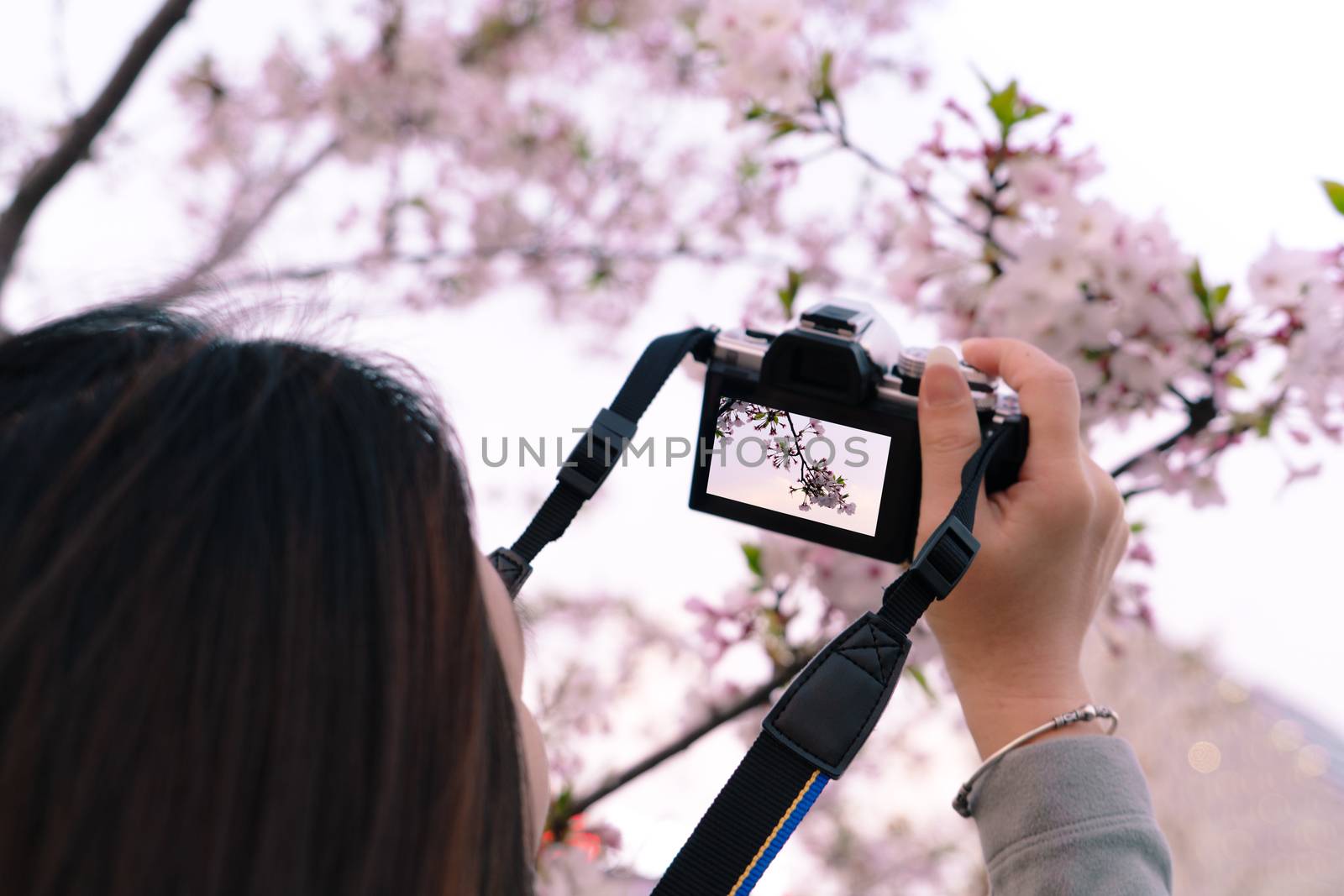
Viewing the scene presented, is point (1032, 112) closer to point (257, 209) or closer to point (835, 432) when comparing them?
point (835, 432)

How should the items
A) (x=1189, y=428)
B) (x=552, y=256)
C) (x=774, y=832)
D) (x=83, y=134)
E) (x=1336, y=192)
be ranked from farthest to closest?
(x=552, y=256) → (x=83, y=134) → (x=1189, y=428) → (x=1336, y=192) → (x=774, y=832)

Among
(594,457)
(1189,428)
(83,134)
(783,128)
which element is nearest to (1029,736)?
(594,457)

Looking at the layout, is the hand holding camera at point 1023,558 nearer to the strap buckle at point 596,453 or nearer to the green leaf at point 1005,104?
the strap buckle at point 596,453

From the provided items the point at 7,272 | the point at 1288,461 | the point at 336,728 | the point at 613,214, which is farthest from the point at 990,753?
the point at 613,214

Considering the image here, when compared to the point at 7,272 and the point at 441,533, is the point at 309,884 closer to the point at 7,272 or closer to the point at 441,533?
the point at 441,533

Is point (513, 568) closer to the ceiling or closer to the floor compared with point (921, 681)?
closer to the ceiling

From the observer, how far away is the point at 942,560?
1.56 feet

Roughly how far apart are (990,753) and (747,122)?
764 mm

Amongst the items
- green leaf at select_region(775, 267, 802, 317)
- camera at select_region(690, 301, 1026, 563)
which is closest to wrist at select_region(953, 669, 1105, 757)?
camera at select_region(690, 301, 1026, 563)

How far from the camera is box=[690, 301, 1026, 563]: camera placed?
0.60 m

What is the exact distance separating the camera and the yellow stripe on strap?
0.68ft

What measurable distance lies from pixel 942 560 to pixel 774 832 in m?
0.17

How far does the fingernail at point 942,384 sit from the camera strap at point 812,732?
0.08 m

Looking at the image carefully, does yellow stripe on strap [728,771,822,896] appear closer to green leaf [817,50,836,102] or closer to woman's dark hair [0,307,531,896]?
woman's dark hair [0,307,531,896]
